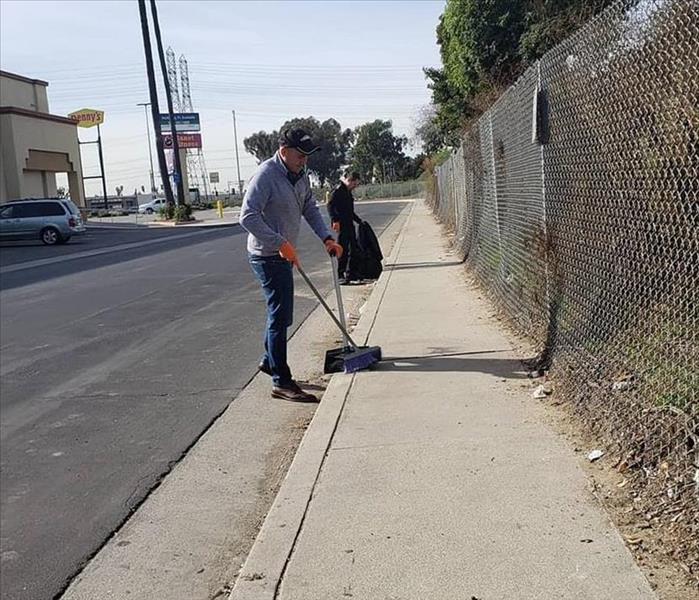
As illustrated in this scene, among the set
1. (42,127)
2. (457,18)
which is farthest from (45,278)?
(42,127)

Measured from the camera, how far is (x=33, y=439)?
6.00 metres

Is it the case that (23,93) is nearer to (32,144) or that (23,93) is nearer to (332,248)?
(32,144)

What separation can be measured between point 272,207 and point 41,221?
2706cm

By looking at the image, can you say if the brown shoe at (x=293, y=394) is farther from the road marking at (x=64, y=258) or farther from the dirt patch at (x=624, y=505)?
the road marking at (x=64, y=258)

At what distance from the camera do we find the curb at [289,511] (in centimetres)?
331

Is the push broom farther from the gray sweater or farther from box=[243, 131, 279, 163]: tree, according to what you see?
box=[243, 131, 279, 163]: tree

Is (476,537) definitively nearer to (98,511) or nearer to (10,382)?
(98,511)

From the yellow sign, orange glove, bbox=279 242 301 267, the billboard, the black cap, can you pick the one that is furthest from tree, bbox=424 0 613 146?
the yellow sign

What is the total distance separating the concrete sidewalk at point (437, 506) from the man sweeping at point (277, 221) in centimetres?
60

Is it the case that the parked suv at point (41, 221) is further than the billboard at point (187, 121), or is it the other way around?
the billboard at point (187, 121)

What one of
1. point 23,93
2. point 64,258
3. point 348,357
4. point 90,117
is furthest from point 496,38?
point 90,117

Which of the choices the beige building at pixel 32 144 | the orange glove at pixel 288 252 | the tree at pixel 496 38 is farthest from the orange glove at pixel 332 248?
the beige building at pixel 32 144

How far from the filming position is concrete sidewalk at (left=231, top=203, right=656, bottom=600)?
124 inches

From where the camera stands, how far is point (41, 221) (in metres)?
30.7
